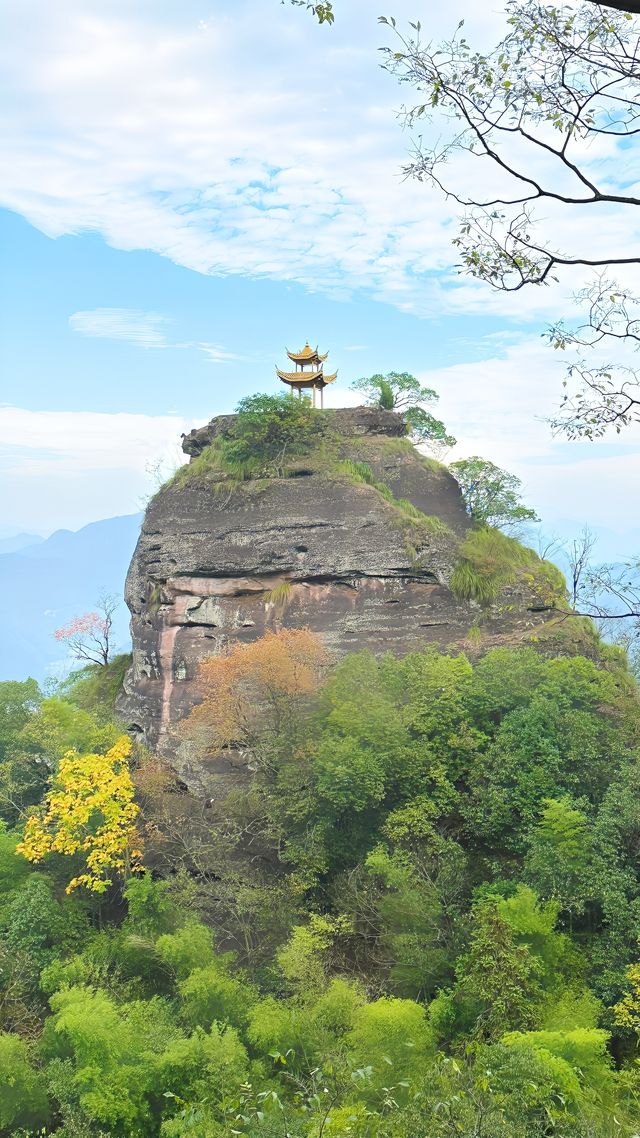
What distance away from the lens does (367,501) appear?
65.2 feet

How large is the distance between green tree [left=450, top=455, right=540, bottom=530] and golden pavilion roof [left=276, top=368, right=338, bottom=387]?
4.42 meters

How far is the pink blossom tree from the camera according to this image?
25.2 metres

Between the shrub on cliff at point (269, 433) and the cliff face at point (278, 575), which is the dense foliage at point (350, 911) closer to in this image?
the cliff face at point (278, 575)

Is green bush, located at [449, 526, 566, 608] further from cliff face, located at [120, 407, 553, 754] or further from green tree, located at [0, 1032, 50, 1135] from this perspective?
green tree, located at [0, 1032, 50, 1135]

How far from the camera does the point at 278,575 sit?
64.1 ft

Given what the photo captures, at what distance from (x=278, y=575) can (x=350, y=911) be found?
8361 millimetres

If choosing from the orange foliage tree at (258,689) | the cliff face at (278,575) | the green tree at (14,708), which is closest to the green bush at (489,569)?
the cliff face at (278,575)

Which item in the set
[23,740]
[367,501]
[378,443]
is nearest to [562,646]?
[367,501]

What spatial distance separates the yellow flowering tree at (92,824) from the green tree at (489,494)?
11.1 meters

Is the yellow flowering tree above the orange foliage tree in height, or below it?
below

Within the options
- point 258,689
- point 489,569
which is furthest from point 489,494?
point 258,689

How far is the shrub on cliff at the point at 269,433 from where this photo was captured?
20875mm

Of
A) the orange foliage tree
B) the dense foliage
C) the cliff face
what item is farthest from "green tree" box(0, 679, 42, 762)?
the orange foliage tree

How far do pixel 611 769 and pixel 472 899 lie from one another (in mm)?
2989
